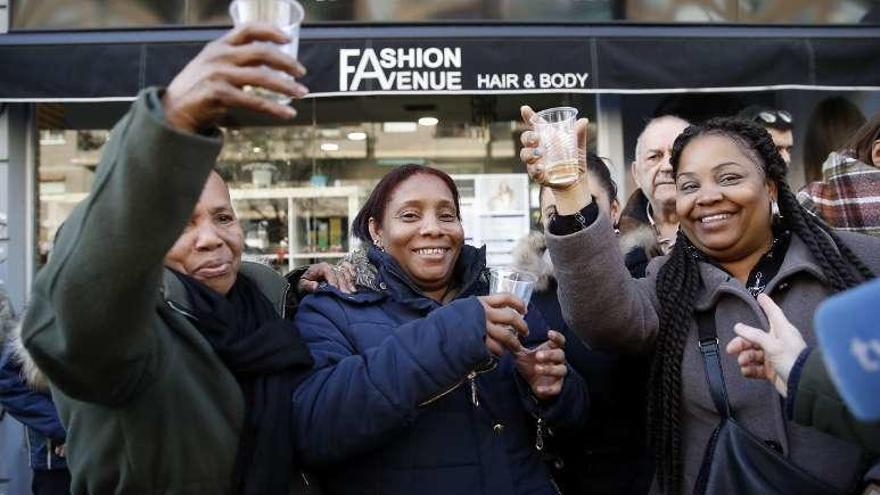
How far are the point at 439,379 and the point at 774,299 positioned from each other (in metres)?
0.85

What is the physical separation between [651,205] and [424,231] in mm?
1092

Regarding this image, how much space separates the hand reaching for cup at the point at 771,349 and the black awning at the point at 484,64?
3458mm

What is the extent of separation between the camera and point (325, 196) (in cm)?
602

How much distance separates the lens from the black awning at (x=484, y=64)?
4762 millimetres

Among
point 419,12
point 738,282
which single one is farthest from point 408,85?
point 738,282

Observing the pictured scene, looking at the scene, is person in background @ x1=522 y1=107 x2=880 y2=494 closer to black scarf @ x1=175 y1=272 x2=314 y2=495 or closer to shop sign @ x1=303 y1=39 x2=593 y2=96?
black scarf @ x1=175 y1=272 x2=314 y2=495

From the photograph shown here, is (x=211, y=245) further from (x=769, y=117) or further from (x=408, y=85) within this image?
(x=408, y=85)

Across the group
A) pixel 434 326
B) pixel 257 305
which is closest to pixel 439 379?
pixel 434 326

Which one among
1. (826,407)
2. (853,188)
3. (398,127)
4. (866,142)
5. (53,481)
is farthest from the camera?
(398,127)

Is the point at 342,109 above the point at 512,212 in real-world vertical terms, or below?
above

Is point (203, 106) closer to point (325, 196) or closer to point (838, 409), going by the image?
point (838, 409)

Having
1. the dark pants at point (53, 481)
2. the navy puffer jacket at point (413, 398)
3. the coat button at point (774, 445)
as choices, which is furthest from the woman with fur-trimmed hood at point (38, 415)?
the coat button at point (774, 445)

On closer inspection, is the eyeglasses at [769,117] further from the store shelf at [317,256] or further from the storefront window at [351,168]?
the store shelf at [317,256]

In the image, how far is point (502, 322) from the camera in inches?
68.6
